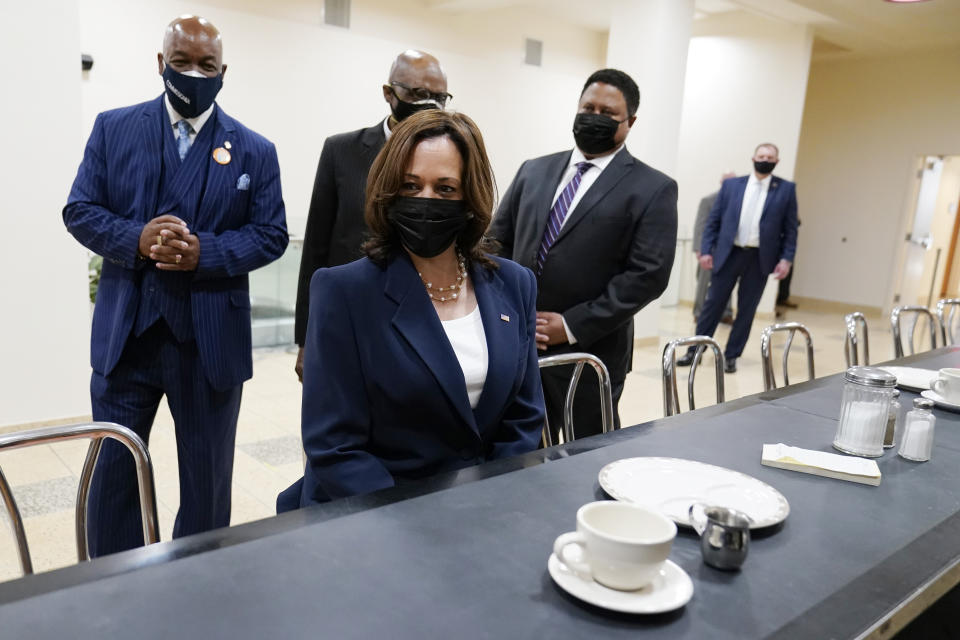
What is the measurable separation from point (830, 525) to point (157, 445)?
312 cm

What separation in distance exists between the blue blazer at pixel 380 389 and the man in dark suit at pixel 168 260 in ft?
2.26

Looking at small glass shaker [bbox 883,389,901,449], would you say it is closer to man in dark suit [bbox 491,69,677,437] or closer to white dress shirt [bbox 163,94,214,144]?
man in dark suit [bbox 491,69,677,437]

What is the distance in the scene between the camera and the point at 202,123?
2.06 metres

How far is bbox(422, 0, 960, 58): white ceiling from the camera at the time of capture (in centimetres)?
716

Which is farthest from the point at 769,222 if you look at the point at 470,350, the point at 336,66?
the point at 470,350

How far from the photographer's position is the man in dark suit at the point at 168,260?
194cm

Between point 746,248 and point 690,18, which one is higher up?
point 690,18

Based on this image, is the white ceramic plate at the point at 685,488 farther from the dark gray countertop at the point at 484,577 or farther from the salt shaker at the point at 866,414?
the salt shaker at the point at 866,414

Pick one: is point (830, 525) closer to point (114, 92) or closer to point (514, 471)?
point (514, 471)

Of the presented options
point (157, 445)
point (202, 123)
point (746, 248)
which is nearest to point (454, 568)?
point (202, 123)

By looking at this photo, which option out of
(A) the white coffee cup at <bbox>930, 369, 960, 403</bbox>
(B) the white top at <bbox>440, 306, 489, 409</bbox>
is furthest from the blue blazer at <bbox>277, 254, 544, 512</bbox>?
(A) the white coffee cup at <bbox>930, 369, 960, 403</bbox>

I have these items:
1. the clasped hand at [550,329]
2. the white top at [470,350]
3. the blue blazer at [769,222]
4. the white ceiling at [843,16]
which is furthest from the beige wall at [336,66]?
the white top at [470,350]

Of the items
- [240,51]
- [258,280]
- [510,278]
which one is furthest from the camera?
[240,51]

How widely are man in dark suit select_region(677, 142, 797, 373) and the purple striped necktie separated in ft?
11.3
